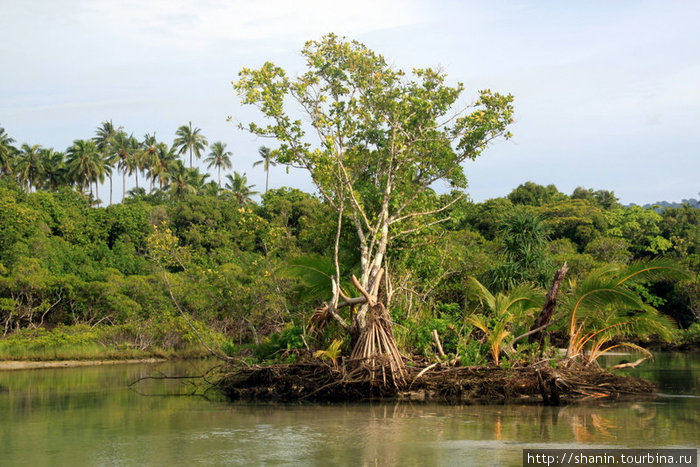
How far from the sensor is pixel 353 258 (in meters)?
20.8

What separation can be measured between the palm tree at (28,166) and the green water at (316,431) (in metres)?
47.6

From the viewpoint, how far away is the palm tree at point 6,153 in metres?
60.9

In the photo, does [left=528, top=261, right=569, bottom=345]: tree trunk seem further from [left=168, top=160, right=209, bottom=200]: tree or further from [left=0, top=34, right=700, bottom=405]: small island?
[left=168, top=160, right=209, bottom=200]: tree

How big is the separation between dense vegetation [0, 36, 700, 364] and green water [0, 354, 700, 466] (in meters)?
2.50

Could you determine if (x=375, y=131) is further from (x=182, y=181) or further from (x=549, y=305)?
(x=182, y=181)

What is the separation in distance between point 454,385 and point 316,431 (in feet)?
17.0

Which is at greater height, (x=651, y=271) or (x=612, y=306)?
(x=651, y=271)

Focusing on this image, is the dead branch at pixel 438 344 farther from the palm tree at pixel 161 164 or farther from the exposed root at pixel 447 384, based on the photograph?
the palm tree at pixel 161 164

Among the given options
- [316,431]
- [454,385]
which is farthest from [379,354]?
[316,431]

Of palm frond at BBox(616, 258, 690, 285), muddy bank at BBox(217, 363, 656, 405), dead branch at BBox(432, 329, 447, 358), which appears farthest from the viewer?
dead branch at BBox(432, 329, 447, 358)

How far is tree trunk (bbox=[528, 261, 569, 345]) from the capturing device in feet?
54.0

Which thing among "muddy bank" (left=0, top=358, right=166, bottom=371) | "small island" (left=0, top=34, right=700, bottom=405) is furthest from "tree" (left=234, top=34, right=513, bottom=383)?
"muddy bank" (left=0, top=358, right=166, bottom=371)

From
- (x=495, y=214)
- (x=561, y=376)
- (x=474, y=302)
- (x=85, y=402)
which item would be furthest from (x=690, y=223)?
(x=85, y=402)

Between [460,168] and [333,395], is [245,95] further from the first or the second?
[333,395]
